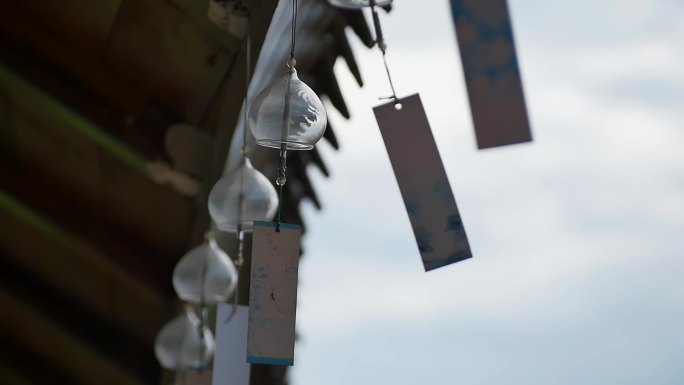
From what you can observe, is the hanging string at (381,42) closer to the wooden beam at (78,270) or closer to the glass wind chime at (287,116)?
the glass wind chime at (287,116)

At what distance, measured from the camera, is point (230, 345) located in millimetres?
3924

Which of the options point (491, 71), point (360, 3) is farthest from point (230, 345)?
point (491, 71)

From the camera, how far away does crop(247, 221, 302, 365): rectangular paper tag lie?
280 cm

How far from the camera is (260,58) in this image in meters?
4.84

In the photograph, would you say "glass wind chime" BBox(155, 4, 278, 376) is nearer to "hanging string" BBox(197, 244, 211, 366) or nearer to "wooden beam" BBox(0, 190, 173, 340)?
"hanging string" BBox(197, 244, 211, 366)

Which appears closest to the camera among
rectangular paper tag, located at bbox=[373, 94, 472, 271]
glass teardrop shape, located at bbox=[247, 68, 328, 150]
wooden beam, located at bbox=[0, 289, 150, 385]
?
rectangular paper tag, located at bbox=[373, 94, 472, 271]

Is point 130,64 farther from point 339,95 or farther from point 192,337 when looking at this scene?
point 192,337

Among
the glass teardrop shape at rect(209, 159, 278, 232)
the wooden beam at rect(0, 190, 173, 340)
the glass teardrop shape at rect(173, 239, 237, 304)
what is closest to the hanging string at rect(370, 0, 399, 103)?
the glass teardrop shape at rect(209, 159, 278, 232)

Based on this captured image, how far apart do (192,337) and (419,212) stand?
2.85 m

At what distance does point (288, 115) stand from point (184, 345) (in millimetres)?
2725

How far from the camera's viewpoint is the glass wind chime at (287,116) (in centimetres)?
277

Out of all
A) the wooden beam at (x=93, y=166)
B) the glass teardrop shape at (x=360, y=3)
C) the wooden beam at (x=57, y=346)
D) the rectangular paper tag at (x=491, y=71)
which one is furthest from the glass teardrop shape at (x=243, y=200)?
the wooden beam at (x=57, y=346)

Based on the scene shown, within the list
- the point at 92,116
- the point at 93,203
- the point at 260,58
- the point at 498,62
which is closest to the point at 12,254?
the point at 93,203

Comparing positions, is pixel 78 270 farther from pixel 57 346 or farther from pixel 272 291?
pixel 272 291
